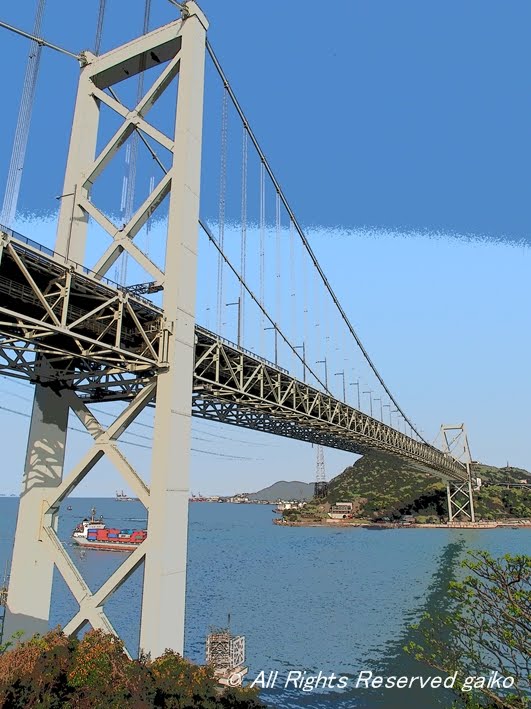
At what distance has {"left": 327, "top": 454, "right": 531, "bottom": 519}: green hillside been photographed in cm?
12288

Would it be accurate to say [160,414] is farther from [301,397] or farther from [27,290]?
[301,397]

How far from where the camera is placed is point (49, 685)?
30.6 feet

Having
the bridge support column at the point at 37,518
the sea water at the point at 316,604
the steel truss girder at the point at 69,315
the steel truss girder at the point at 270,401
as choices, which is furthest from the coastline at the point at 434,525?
the steel truss girder at the point at 69,315

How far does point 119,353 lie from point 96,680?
7.13 meters

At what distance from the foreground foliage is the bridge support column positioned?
3.10 m

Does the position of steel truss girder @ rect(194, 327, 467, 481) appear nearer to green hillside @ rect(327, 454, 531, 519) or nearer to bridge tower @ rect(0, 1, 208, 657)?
bridge tower @ rect(0, 1, 208, 657)

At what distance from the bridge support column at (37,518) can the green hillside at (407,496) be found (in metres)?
98.4

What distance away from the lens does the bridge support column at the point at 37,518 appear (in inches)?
565

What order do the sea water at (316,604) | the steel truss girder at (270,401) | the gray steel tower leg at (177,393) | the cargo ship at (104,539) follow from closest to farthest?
the gray steel tower leg at (177,393), the steel truss girder at (270,401), the sea water at (316,604), the cargo ship at (104,539)

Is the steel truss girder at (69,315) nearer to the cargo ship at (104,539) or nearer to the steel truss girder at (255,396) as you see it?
the steel truss girder at (255,396)

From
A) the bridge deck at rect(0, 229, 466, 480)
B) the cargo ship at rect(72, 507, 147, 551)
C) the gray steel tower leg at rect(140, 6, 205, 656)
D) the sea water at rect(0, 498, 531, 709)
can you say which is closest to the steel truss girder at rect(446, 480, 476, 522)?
the sea water at rect(0, 498, 531, 709)

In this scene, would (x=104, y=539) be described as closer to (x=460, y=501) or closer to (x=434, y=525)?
(x=434, y=525)

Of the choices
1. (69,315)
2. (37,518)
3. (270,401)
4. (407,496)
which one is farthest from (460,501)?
(69,315)

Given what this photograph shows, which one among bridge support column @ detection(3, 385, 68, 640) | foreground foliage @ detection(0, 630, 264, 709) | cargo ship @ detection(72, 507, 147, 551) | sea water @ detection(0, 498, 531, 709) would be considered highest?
bridge support column @ detection(3, 385, 68, 640)
